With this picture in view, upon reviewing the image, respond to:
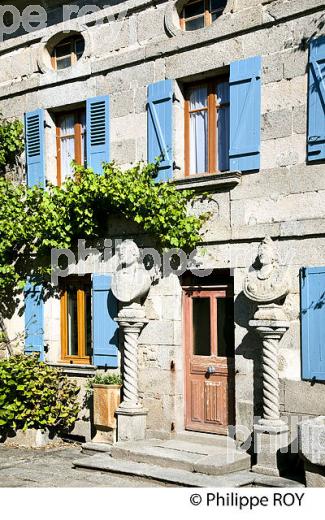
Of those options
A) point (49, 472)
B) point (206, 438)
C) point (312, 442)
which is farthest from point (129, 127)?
point (312, 442)

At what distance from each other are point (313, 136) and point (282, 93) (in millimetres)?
694

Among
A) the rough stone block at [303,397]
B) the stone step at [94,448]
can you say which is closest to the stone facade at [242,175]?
the rough stone block at [303,397]

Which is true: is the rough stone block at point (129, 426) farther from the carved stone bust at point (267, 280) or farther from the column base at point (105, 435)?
the carved stone bust at point (267, 280)

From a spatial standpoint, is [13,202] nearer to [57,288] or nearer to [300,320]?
[57,288]

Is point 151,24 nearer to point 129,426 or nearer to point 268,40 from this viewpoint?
point 268,40

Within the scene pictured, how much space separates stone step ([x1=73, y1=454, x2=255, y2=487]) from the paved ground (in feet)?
0.24

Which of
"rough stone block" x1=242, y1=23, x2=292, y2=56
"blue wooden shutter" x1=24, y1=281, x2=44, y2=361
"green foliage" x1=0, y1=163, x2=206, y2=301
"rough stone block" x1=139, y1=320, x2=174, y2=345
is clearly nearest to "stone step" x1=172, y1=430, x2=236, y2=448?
"rough stone block" x1=139, y1=320, x2=174, y2=345

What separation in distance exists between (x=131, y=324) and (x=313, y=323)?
2.47 meters

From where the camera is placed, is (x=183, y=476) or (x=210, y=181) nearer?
(x=183, y=476)

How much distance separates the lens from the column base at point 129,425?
946cm

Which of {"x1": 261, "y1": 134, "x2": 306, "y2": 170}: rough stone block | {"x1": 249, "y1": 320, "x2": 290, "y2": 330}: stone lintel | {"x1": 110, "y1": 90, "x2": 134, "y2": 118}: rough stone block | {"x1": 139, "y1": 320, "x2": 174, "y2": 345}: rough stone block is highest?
{"x1": 110, "y1": 90, "x2": 134, "y2": 118}: rough stone block

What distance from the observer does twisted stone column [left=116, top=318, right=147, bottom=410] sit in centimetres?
959

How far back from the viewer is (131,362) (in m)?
9.60

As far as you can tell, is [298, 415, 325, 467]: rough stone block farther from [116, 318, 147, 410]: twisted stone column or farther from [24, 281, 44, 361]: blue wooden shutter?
[24, 281, 44, 361]: blue wooden shutter
